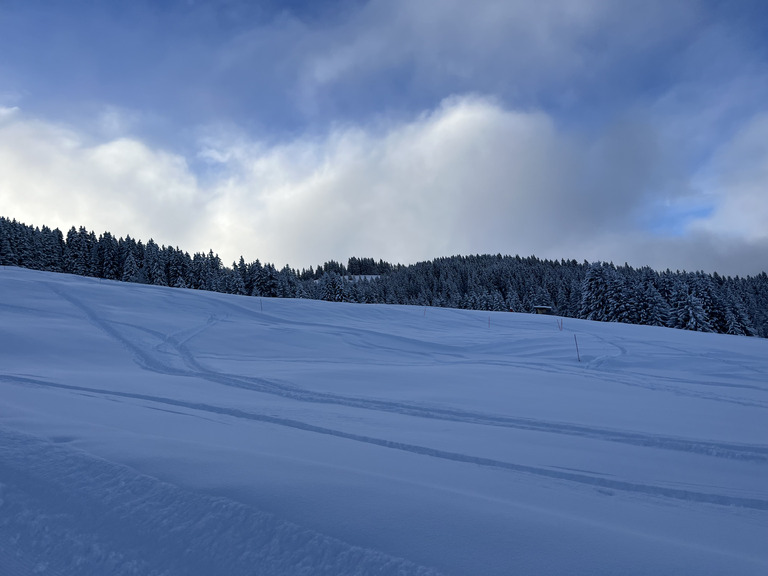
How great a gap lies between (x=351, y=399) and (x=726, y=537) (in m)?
5.75

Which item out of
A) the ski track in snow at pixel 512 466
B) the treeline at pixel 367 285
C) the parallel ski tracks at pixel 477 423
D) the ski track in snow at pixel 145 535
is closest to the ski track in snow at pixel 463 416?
the parallel ski tracks at pixel 477 423

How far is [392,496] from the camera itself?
3391mm

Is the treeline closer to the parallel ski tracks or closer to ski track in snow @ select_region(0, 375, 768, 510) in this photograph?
the parallel ski tracks

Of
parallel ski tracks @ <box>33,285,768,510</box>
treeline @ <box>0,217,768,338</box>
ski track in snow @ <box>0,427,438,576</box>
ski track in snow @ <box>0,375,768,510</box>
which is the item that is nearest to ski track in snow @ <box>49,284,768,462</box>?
parallel ski tracks @ <box>33,285,768,510</box>

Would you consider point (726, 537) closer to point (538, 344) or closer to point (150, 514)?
point (150, 514)

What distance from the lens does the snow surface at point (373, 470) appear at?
8.90ft

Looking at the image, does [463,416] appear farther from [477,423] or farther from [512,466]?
[512,466]

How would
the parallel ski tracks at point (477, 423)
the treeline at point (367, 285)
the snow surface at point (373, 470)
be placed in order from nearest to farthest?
the snow surface at point (373, 470) < the parallel ski tracks at point (477, 423) < the treeline at point (367, 285)

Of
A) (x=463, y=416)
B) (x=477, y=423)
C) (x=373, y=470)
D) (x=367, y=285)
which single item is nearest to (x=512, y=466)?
(x=373, y=470)

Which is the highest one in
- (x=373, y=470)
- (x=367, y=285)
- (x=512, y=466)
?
(x=367, y=285)

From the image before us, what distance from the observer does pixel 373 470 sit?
4051 mm

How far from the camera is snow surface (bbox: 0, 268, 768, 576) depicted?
8.90 ft

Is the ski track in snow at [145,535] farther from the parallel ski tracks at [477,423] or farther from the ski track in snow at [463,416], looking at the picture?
the ski track in snow at [463,416]

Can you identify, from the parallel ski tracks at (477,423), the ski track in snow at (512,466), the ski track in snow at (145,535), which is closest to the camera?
the ski track in snow at (145,535)
